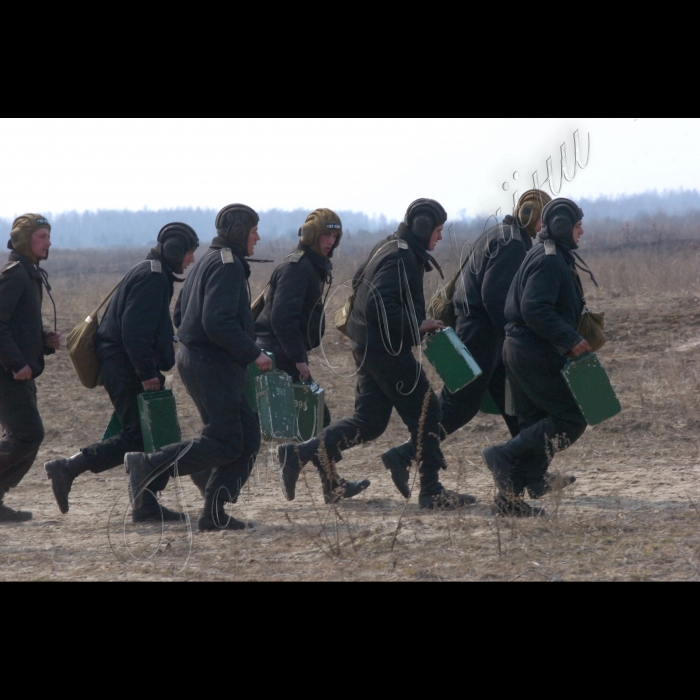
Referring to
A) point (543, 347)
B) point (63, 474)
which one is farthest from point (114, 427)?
point (543, 347)

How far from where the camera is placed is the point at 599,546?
5.07m

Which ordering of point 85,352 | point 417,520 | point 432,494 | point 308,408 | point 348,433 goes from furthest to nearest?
point 308,408
point 348,433
point 432,494
point 85,352
point 417,520

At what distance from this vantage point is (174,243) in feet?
20.6

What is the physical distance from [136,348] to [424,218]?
209 centimetres

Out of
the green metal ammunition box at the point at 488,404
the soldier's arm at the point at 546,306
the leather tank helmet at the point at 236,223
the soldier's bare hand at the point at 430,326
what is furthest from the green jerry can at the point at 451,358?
the leather tank helmet at the point at 236,223

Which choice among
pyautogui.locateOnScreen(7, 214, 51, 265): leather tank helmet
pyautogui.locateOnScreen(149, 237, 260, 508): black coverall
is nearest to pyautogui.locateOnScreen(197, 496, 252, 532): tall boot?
pyautogui.locateOnScreen(149, 237, 260, 508): black coverall

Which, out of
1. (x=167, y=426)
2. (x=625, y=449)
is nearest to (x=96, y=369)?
(x=167, y=426)

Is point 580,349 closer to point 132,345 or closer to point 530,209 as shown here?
point 530,209

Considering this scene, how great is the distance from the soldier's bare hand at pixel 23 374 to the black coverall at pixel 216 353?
1.12 m

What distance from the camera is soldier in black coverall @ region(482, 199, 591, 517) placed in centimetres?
579

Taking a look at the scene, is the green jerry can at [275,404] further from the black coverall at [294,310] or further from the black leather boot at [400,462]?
the black leather boot at [400,462]

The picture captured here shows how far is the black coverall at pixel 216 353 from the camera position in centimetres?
562

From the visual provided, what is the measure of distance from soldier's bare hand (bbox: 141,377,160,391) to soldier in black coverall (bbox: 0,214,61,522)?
2.51 feet

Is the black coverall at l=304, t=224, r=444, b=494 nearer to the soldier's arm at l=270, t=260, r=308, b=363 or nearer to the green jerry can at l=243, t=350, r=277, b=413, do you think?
the soldier's arm at l=270, t=260, r=308, b=363
